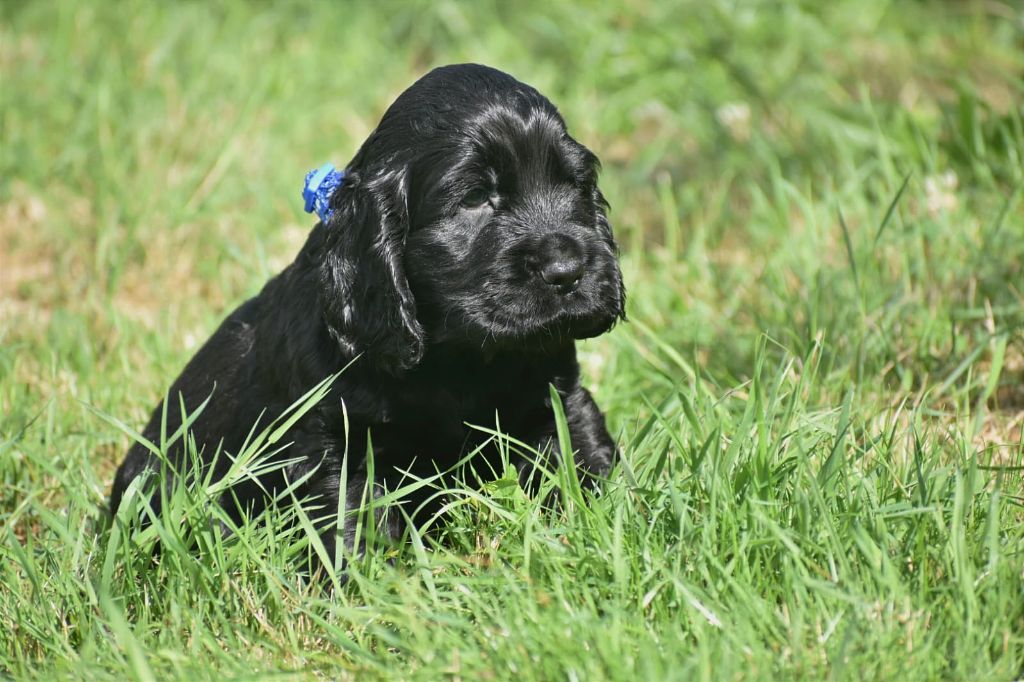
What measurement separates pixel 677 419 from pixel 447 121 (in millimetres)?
975

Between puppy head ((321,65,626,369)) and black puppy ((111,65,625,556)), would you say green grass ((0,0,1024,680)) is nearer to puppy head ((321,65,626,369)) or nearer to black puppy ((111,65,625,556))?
black puppy ((111,65,625,556))

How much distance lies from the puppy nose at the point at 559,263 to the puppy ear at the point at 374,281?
1.14 ft

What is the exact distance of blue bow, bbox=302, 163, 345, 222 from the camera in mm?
3053

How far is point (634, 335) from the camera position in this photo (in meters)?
4.30

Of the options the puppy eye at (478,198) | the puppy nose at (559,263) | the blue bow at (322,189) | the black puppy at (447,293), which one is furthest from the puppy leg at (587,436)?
the blue bow at (322,189)

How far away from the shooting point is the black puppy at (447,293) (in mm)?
2768

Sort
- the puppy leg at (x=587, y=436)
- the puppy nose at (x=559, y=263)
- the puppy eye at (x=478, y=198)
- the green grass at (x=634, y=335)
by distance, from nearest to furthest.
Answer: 1. the green grass at (x=634, y=335)
2. the puppy nose at (x=559, y=263)
3. the puppy eye at (x=478, y=198)
4. the puppy leg at (x=587, y=436)

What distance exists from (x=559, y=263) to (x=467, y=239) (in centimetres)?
25

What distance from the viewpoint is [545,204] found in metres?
2.88

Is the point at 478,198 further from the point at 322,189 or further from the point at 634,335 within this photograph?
the point at 634,335

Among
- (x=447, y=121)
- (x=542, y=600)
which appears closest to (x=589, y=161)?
(x=447, y=121)

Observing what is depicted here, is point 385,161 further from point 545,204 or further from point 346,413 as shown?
point 346,413

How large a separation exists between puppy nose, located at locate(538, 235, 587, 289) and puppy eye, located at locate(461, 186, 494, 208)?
21cm

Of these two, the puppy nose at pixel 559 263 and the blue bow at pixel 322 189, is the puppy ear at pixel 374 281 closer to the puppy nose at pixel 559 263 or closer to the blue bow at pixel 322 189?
the blue bow at pixel 322 189
